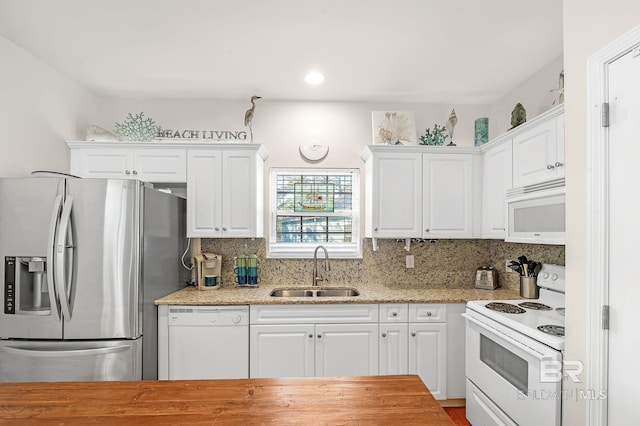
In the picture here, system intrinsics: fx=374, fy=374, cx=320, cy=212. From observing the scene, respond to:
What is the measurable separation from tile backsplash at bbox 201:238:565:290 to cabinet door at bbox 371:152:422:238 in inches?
14.1

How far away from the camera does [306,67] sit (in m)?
2.81

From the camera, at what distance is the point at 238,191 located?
122 inches

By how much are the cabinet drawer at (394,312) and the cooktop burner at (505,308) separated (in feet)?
2.01

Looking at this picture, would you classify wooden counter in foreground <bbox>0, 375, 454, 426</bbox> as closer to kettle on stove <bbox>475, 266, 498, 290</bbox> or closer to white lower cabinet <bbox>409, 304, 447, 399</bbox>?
white lower cabinet <bbox>409, 304, 447, 399</bbox>

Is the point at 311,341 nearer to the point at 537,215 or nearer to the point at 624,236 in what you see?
the point at 537,215

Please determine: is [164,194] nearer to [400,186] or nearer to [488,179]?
[400,186]

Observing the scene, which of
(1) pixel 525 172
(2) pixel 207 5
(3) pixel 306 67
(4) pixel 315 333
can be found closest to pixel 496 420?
(4) pixel 315 333

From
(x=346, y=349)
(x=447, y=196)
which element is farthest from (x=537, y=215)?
(x=346, y=349)

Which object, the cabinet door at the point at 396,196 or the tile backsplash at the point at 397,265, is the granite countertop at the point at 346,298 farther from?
the cabinet door at the point at 396,196

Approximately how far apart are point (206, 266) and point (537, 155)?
103 inches

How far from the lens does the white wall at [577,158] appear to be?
4.85 feet

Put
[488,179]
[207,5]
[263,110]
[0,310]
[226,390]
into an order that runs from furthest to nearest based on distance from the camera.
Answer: [263,110] < [488,179] < [0,310] < [207,5] < [226,390]

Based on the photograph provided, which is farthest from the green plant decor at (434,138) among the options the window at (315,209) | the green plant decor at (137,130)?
the green plant decor at (137,130)

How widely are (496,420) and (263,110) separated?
9.75 feet
